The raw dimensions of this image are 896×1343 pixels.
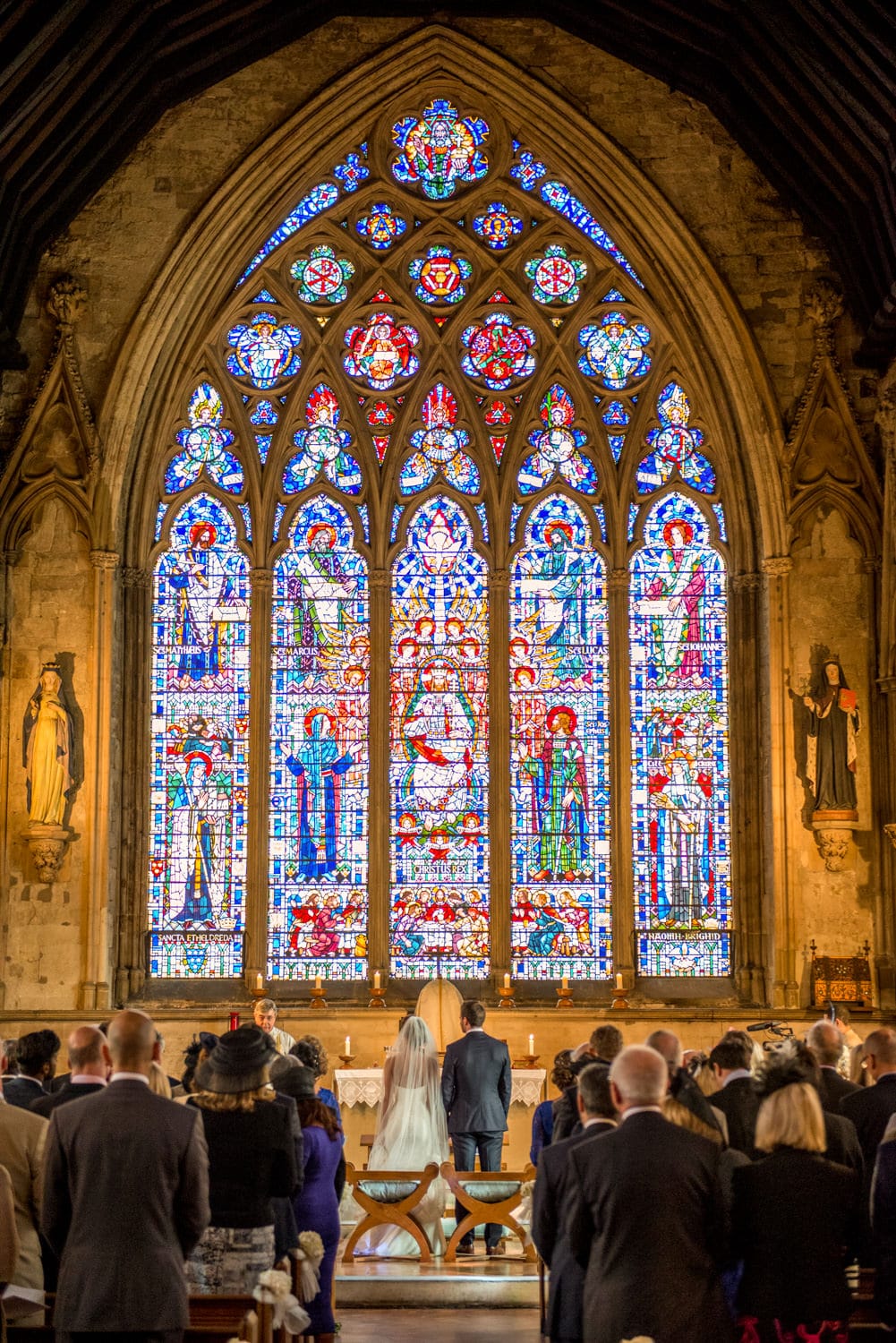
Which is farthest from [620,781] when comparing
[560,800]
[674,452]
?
[674,452]

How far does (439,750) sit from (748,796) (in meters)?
2.61

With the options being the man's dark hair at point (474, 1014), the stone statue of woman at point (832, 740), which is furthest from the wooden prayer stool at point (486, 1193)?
the stone statue of woman at point (832, 740)

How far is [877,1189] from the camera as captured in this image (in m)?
6.19

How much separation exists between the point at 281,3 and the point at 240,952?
7.76 meters

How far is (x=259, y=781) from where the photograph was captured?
16.7 m

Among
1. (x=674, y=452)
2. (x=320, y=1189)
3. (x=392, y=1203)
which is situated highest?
(x=674, y=452)

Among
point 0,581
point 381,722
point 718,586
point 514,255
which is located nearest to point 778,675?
point 718,586

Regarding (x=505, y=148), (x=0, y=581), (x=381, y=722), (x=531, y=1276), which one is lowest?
(x=531, y=1276)

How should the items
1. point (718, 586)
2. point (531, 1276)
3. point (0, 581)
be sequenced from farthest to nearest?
point (718, 586)
point (0, 581)
point (531, 1276)

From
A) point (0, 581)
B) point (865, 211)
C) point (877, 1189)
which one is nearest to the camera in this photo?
point (877, 1189)

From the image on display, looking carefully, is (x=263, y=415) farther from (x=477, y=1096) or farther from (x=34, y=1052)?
(x=34, y=1052)

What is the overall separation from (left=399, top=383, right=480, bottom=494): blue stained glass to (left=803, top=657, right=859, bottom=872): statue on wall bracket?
3.55m

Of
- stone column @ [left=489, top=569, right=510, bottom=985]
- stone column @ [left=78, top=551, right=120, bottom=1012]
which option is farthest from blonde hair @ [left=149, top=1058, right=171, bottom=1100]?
stone column @ [left=489, top=569, right=510, bottom=985]

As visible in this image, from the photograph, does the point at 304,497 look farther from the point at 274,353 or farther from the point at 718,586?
the point at 718,586
